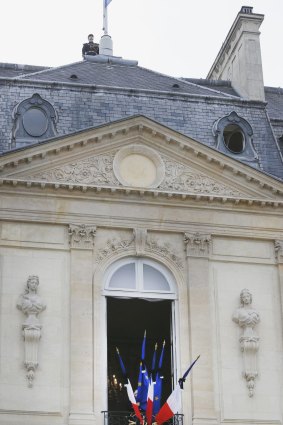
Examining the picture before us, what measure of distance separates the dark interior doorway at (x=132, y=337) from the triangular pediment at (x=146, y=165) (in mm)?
3101

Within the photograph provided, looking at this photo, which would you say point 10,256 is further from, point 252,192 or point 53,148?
point 252,192

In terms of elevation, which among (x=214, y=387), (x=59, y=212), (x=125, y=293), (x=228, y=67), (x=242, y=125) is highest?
(x=228, y=67)

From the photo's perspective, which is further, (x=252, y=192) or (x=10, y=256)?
(x=252, y=192)

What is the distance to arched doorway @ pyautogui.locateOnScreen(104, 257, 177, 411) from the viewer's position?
24.0 m

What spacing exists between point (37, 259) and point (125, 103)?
15.8 feet

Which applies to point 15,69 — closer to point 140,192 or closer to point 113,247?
point 140,192

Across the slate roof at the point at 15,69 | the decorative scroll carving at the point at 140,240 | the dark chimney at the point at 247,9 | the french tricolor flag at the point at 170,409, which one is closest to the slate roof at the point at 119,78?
the slate roof at the point at 15,69

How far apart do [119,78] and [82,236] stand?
233 inches

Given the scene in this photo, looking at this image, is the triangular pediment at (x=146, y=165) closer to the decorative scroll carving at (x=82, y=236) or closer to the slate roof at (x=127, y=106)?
the slate roof at (x=127, y=106)

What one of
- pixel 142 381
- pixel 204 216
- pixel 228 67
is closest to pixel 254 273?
pixel 204 216

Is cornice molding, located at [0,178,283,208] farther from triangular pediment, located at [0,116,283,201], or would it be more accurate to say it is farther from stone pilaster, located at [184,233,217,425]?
stone pilaster, located at [184,233,217,425]

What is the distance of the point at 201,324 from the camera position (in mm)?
23625

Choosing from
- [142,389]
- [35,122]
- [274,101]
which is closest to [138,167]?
[35,122]

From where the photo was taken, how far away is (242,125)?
2623 cm
